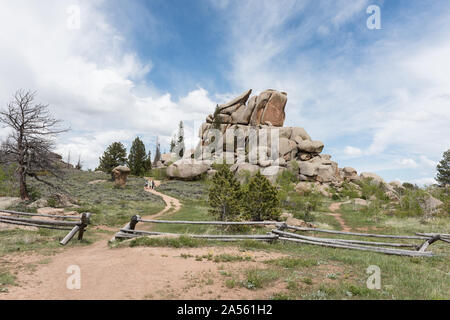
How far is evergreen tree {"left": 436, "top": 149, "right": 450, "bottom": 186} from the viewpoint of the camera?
171 ft

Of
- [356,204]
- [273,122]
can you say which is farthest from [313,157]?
[356,204]

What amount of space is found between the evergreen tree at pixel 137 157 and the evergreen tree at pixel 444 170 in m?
64.1

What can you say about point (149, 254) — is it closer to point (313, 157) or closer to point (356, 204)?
point (356, 204)

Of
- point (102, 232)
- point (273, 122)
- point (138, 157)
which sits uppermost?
point (273, 122)

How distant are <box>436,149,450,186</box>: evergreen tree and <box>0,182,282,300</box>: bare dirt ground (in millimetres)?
61298

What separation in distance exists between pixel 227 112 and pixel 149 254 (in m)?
73.9

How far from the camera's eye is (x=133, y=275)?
260 inches

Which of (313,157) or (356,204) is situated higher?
(313,157)

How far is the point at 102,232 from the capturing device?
14812 millimetres

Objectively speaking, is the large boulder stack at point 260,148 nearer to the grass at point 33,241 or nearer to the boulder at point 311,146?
the boulder at point 311,146

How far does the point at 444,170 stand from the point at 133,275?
66.7m


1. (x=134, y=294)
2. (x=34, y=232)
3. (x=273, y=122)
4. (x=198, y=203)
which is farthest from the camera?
(x=273, y=122)
